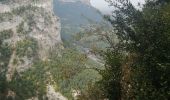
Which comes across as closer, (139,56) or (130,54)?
(139,56)

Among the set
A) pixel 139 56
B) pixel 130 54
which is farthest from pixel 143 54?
pixel 130 54

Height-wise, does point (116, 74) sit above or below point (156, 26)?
below

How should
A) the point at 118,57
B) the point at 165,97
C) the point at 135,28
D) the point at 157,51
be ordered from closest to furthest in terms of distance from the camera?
the point at 165,97 → the point at 157,51 → the point at 135,28 → the point at 118,57

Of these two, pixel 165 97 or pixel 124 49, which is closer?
pixel 165 97

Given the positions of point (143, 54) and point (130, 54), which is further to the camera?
point (130, 54)

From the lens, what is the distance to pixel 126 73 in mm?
36812

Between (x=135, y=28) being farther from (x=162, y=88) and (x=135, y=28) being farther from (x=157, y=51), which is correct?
(x=162, y=88)

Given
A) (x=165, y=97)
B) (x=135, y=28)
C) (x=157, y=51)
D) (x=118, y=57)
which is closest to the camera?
(x=165, y=97)

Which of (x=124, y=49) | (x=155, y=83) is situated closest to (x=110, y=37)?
(x=124, y=49)

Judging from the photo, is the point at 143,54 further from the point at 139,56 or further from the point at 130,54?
the point at 130,54

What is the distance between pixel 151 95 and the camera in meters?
34.5

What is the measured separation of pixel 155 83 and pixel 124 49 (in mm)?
5725

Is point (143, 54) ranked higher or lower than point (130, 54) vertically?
higher

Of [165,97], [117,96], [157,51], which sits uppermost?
[157,51]
